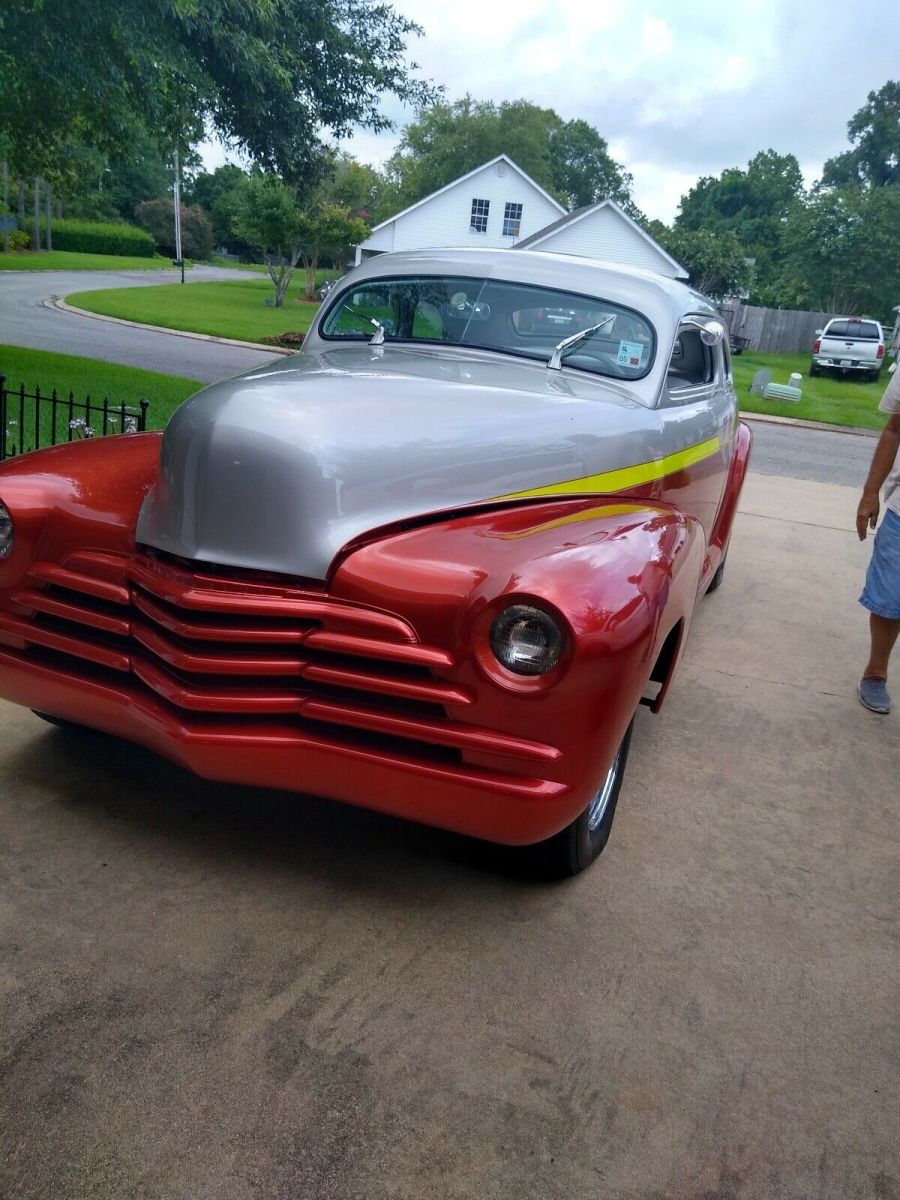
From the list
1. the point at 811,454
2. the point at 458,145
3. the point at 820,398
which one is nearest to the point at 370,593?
the point at 811,454

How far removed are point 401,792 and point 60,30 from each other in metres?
8.00

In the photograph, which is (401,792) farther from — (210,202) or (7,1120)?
(210,202)

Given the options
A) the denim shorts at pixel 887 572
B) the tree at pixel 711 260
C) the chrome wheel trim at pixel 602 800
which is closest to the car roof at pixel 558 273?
the denim shorts at pixel 887 572

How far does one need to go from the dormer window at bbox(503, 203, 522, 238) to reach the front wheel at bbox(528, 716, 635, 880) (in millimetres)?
44404

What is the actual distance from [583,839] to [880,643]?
2.45 metres

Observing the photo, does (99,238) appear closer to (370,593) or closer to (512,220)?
(512,220)

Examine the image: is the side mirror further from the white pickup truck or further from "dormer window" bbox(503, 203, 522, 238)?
"dormer window" bbox(503, 203, 522, 238)

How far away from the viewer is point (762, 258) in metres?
67.9

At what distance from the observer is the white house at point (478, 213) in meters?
42.7

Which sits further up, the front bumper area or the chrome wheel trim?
the front bumper area

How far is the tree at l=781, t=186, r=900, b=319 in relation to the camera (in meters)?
39.1

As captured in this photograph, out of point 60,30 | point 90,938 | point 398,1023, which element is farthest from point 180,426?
point 60,30

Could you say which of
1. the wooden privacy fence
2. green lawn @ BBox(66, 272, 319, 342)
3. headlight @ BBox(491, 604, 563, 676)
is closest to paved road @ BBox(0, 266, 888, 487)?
green lawn @ BBox(66, 272, 319, 342)

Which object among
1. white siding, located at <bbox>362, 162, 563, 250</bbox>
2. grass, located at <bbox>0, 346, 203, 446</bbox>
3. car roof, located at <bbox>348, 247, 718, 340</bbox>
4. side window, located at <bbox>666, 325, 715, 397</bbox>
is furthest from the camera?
white siding, located at <bbox>362, 162, 563, 250</bbox>
